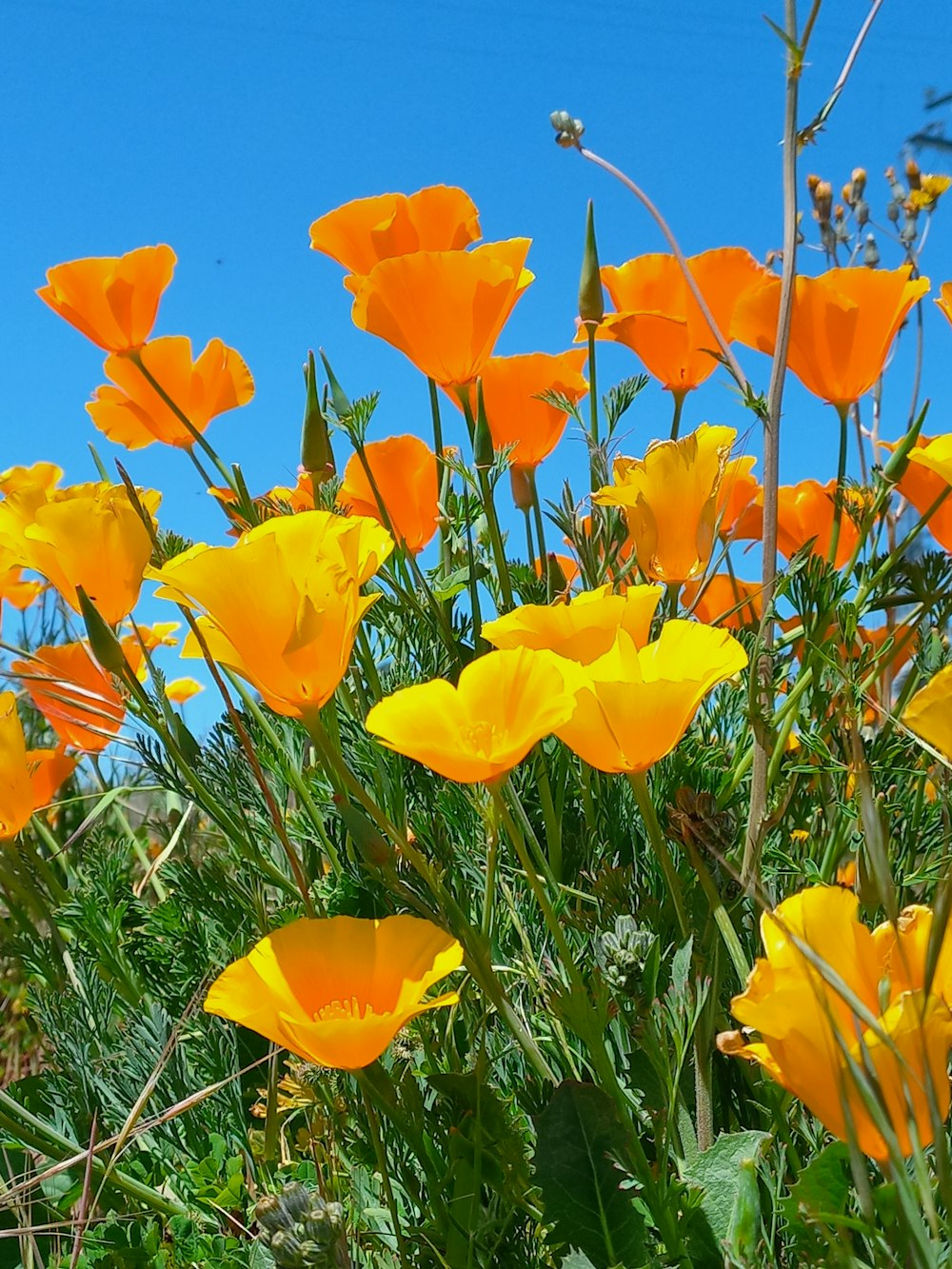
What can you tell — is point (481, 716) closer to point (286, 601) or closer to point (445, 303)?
point (286, 601)

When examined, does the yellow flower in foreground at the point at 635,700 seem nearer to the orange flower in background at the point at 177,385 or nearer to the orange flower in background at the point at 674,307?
the orange flower in background at the point at 674,307

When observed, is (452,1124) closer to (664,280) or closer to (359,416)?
(359,416)

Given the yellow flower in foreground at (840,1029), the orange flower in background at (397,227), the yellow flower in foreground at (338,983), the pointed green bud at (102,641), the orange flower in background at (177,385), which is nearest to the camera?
the yellow flower in foreground at (840,1029)

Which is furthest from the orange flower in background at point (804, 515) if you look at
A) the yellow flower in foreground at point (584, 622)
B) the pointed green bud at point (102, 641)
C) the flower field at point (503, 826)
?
the pointed green bud at point (102, 641)

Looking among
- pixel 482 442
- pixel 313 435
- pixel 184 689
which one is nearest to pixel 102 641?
pixel 313 435

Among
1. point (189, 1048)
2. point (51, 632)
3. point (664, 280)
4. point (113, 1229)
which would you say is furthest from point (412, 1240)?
point (51, 632)
